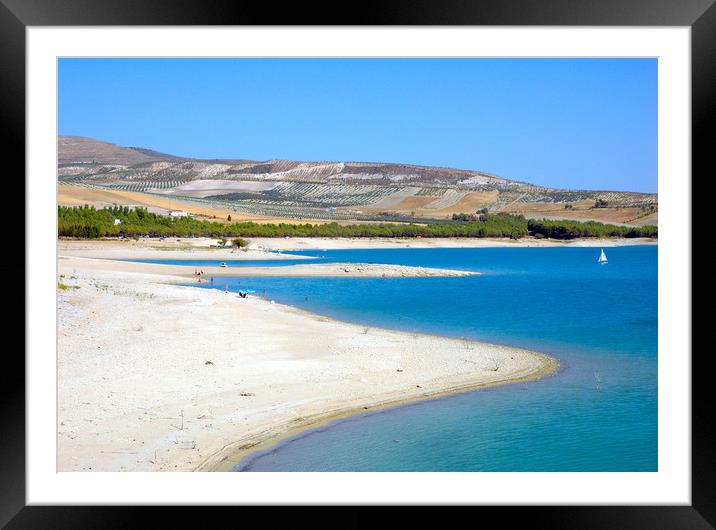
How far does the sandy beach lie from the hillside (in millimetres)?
47236

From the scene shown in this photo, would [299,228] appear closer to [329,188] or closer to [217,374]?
[329,188]

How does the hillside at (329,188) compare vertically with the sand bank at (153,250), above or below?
above

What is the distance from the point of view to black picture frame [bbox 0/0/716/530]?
309cm

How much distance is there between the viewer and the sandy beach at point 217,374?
537cm

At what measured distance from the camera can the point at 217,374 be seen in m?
7.31

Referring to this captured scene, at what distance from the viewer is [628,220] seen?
54.9 meters

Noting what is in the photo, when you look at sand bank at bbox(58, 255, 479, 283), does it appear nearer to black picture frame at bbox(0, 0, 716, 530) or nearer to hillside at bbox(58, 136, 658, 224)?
black picture frame at bbox(0, 0, 716, 530)

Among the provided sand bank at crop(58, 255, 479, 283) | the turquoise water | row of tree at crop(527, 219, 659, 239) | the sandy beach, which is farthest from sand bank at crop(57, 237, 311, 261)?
row of tree at crop(527, 219, 659, 239)

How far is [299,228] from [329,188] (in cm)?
3423
